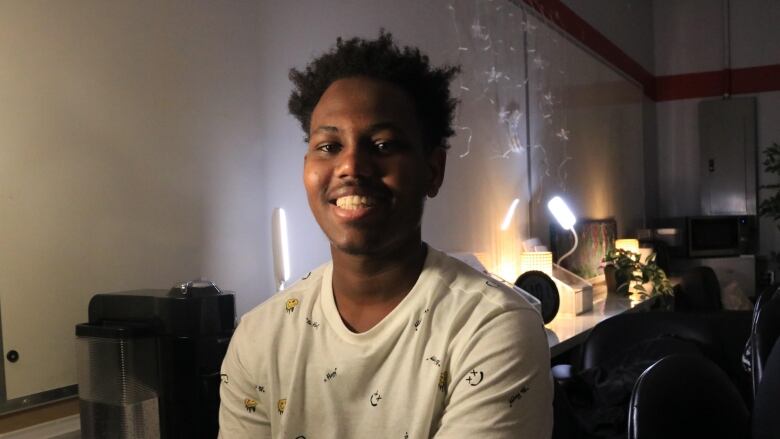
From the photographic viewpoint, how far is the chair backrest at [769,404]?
1356 millimetres

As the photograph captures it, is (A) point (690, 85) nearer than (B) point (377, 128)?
No

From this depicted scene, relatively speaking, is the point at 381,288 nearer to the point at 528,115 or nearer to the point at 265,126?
the point at 265,126

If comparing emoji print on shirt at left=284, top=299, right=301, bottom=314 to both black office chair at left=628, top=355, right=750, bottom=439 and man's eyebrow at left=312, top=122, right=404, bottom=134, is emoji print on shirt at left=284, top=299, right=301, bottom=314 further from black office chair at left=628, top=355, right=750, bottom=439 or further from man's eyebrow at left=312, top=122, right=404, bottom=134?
black office chair at left=628, top=355, right=750, bottom=439

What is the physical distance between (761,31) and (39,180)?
7.10 metres

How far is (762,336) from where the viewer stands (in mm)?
1793

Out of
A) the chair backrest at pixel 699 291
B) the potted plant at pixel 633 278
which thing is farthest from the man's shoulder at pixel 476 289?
the chair backrest at pixel 699 291

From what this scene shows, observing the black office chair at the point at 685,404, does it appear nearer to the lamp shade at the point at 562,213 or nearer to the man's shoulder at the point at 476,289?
the man's shoulder at the point at 476,289

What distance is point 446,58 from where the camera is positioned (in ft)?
9.55

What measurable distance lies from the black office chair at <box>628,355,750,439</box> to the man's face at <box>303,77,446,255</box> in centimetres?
50

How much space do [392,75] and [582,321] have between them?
2.34 m

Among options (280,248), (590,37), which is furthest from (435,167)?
(590,37)

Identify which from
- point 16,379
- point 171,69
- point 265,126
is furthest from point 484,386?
point 265,126

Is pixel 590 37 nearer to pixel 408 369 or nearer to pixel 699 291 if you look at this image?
pixel 699 291

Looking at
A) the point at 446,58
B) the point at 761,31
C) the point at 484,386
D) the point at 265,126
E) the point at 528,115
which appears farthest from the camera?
the point at 761,31
